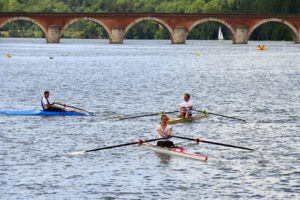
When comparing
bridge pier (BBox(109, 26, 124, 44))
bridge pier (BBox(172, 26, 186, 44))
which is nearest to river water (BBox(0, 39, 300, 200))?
bridge pier (BBox(109, 26, 124, 44))

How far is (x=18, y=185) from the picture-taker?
18.6 meters

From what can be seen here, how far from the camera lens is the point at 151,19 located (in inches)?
5310

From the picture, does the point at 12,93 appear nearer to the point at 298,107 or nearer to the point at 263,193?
the point at 298,107

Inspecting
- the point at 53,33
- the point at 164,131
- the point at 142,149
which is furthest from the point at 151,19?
the point at 164,131

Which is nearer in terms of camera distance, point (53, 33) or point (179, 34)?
point (53, 33)

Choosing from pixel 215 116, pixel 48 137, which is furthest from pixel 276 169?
pixel 215 116

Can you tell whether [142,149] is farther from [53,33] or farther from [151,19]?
[53,33]

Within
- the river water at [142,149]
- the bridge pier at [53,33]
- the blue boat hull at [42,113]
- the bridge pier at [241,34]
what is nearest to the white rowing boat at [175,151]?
the river water at [142,149]

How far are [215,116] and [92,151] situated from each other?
36.6 feet

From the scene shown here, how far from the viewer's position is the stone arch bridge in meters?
132

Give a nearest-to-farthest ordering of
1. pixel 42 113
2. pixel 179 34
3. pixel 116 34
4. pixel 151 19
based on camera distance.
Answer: pixel 42 113 → pixel 151 19 → pixel 116 34 → pixel 179 34

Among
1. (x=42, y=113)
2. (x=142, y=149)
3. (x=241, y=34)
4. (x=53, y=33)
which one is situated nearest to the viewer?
(x=142, y=149)

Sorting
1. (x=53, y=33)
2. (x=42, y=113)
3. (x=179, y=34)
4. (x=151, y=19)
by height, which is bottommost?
(x=42, y=113)

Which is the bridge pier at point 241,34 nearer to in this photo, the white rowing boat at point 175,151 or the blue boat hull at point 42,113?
the blue boat hull at point 42,113
